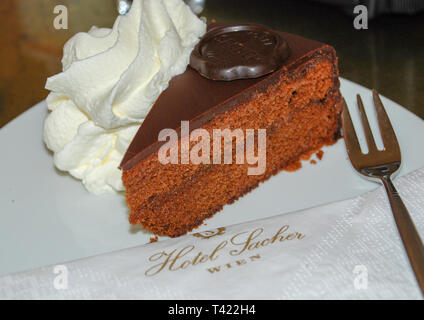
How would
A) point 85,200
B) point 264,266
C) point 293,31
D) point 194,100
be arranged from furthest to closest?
point 293,31
point 85,200
point 194,100
point 264,266

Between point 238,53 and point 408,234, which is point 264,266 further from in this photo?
point 238,53

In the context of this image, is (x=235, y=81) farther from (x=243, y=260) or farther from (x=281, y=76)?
(x=243, y=260)

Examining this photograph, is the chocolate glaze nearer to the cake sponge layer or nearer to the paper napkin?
the cake sponge layer

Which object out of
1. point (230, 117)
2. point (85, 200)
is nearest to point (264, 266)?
point (230, 117)

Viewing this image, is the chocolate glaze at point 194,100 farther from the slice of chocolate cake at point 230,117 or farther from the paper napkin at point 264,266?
the paper napkin at point 264,266

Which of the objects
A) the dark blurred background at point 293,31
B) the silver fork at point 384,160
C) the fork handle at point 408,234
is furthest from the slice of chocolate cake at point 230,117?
the dark blurred background at point 293,31

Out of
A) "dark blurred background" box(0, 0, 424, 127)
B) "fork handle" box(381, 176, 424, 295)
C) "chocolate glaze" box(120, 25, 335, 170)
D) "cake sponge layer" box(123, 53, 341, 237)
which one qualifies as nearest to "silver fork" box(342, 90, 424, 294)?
"fork handle" box(381, 176, 424, 295)
